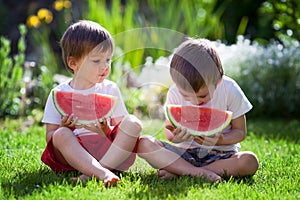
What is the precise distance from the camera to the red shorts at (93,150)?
3.79 m

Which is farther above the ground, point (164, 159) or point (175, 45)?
point (164, 159)

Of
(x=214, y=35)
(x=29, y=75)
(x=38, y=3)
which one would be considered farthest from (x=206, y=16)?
(x=38, y=3)

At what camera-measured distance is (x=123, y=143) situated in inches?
147

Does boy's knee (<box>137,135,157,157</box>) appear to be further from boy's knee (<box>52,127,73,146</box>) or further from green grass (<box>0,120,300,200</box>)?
boy's knee (<box>52,127,73,146</box>)

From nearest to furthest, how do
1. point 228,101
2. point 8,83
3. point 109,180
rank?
point 109,180 → point 228,101 → point 8,83

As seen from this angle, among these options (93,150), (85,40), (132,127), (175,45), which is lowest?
(175,45)

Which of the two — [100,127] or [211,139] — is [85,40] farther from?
[211,139]

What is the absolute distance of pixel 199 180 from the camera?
3523 millimetres

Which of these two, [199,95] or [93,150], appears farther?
[93,150]

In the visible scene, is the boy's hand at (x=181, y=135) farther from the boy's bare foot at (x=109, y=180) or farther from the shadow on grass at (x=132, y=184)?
the boy's bare foot at (x=109, y=180)

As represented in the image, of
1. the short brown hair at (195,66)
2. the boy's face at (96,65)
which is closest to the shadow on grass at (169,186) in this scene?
the short brown hair at (195,66)

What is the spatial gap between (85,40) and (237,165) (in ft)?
4.64

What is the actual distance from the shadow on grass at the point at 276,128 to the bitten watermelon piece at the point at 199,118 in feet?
6.22

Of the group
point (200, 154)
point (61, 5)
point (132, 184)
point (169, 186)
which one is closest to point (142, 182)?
point (132, 184)
